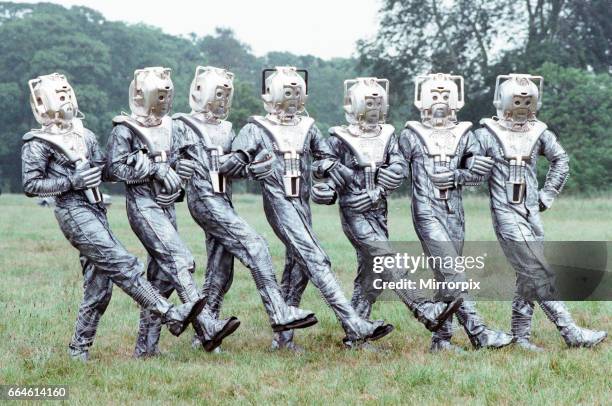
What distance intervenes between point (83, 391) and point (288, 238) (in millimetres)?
2720

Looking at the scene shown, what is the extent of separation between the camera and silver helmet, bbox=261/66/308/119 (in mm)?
10297

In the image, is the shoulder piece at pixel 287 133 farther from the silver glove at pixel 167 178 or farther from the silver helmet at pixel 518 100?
the silver helmet at pixel 518 100

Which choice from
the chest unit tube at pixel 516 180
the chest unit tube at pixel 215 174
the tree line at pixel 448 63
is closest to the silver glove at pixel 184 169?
the chest unit tube at pixel 215 174

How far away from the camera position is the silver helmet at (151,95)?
9727 millimetres

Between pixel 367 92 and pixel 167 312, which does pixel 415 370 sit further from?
pixel 367 92

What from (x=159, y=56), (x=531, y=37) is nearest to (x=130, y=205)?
(x=531, y=37)

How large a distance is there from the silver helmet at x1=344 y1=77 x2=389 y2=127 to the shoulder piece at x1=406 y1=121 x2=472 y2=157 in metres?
0.35

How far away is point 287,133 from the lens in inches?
405

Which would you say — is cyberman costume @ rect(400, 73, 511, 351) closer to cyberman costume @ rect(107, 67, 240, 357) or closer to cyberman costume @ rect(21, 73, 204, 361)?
cyberman costume @ rect(107, 67, 240, 357)

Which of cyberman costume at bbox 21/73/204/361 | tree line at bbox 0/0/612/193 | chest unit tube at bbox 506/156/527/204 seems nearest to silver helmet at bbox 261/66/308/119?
cyberman costume at bbox 21/73/204/361

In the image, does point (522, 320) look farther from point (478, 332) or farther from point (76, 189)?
point (76, 189)

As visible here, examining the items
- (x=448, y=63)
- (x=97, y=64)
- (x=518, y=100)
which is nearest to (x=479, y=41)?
(x=448, y=63)

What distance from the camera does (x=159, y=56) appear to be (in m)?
60.8

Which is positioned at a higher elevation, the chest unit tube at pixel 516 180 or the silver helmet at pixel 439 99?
the silver helmet at pixel 439 99
